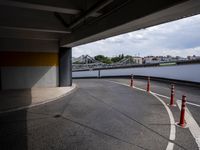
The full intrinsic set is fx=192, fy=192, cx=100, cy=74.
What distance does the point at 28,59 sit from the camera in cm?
1399

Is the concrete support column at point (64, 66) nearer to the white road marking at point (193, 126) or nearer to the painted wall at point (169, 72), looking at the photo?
the white road marking at point (193, 126)

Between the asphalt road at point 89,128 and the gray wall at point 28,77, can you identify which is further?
the gray wall at point 28,77

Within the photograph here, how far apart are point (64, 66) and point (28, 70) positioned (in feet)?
8.61

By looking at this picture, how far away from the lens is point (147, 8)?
5047 mm

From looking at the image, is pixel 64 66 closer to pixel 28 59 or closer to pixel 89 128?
pixel 28 59

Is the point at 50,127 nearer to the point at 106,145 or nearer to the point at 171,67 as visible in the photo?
the point at 106,145

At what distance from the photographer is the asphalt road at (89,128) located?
15.8ft

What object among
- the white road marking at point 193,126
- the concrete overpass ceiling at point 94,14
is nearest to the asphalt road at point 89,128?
the white road marking at point 193,126

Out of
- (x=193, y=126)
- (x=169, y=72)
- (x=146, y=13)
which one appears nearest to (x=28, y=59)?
(x=146, y=13)

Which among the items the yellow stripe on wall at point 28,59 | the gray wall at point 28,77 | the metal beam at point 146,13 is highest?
the metal beam at point 146,13

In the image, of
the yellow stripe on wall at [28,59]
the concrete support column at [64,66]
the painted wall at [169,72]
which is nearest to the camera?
the yellow stripe on wall at [28,59]

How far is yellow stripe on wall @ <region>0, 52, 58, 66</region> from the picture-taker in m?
13.4

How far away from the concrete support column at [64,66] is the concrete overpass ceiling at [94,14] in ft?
8.33

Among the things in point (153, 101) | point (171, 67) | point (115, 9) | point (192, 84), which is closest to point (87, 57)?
point (171, 67)
